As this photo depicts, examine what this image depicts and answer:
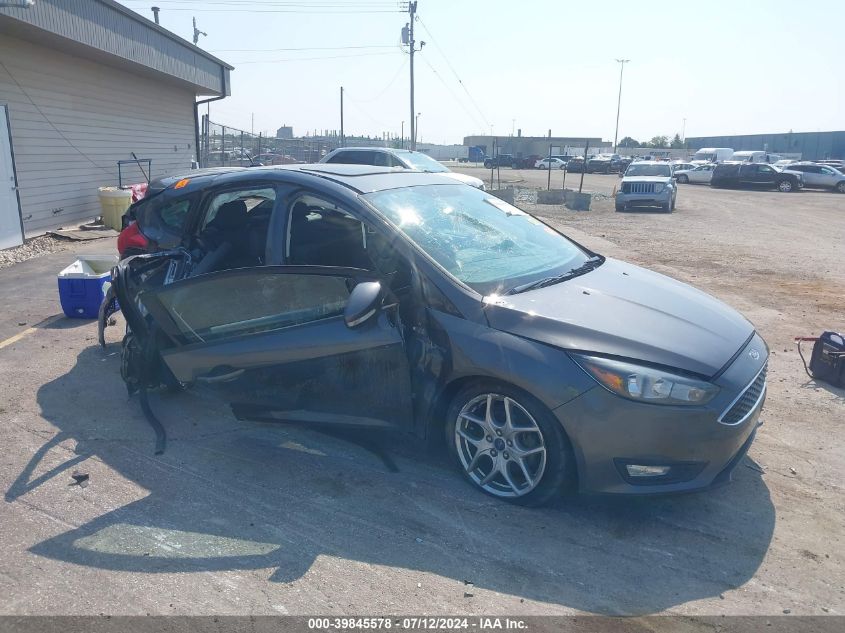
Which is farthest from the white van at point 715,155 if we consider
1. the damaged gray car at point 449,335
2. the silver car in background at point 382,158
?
the damaged gray car at point 449,335

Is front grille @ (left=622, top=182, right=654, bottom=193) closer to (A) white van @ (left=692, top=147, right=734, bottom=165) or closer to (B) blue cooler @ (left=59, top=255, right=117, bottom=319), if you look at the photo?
(B) blue cooler @ (left=59, top=255, right=117, bottom=319)

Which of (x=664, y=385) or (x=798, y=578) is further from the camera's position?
(x=664, y=385)

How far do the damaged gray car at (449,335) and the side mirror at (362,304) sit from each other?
0.03 feet

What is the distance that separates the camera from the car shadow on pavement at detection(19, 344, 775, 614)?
126 inches

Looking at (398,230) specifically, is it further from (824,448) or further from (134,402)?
(824,448)

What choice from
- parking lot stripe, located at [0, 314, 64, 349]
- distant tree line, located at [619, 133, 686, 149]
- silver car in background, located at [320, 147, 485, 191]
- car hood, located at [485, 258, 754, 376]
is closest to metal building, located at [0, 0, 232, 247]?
silver car in background, located at [320, 147, 485, 191]

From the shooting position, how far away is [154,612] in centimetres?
289

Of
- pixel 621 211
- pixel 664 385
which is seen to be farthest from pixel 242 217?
pixel 621 211

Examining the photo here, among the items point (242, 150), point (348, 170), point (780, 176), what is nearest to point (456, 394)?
point (348, 170)

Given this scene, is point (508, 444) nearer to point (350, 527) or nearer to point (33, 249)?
point (350, 527)

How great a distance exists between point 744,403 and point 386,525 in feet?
6.54

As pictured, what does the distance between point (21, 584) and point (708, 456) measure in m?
3.32

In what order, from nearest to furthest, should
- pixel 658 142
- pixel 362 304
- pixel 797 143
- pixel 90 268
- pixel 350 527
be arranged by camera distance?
1. pixel 350 527
2. pixel 362 304
3. pixel 90 268
4. pixel 797 143
5. pixel 658 142

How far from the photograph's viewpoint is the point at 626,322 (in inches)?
147
